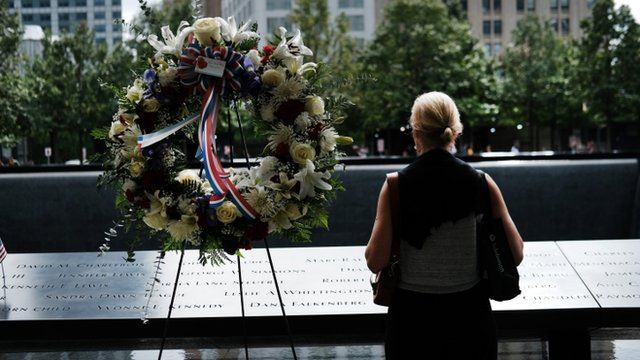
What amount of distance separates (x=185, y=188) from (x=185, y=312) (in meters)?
1.15

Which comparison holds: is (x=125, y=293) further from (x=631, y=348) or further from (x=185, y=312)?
(x=631, y=348)

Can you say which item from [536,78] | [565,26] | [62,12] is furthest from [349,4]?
[62,12]

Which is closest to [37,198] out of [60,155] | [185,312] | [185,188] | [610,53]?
[185,312]

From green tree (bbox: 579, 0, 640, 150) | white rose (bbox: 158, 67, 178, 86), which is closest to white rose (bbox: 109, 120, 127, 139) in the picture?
white rose (bbox: 158, 67, 178, 86)

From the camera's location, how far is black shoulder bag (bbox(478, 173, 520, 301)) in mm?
3549

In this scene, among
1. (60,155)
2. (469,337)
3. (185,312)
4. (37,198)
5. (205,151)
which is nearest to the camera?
(469,337)

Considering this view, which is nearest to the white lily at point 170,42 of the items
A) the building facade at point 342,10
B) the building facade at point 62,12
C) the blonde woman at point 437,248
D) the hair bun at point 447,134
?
the blonde woman at point 437,248

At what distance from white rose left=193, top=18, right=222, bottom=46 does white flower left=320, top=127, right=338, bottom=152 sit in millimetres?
748

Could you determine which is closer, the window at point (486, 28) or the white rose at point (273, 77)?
the white rose at point (273, 77)

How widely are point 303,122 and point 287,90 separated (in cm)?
20

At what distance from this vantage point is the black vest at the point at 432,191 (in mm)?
3516

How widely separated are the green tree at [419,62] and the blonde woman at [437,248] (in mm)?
41758

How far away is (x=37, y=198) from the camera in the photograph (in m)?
10.1

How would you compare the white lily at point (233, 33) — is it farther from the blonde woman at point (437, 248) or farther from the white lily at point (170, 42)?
the blonde woman at point (437, 248)
